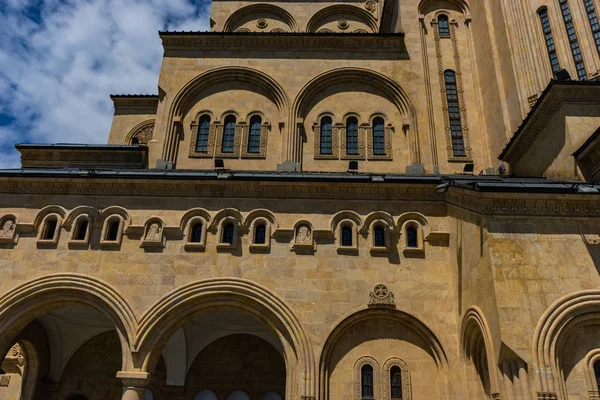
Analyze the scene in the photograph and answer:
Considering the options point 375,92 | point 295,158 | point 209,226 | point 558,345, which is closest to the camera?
point 558,345

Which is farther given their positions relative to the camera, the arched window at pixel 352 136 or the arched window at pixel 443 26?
the arched window at pixel 443 26

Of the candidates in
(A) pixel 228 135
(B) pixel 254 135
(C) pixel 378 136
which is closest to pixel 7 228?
(A) pixel 228 135

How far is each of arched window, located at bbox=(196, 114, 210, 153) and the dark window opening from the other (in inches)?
206

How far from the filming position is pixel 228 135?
17.1m

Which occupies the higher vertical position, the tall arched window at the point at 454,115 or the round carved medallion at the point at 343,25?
the round carved medallion at the point at 343,25

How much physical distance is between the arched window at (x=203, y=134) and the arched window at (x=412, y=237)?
26.4 ft

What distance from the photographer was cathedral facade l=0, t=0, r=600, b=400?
10.1 meters

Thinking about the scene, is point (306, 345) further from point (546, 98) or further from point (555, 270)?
point (546, 98)

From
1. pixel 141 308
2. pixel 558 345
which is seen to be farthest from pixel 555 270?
pixel 141 308

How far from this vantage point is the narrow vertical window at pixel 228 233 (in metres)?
12.4

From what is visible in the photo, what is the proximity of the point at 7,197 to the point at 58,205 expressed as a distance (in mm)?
1534

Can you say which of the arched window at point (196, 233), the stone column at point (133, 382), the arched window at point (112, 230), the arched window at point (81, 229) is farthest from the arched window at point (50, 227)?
the stone column at point (133, 382)

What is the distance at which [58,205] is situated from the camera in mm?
12820

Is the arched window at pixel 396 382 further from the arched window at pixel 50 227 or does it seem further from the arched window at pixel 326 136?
the arched window at pixel 50 227
